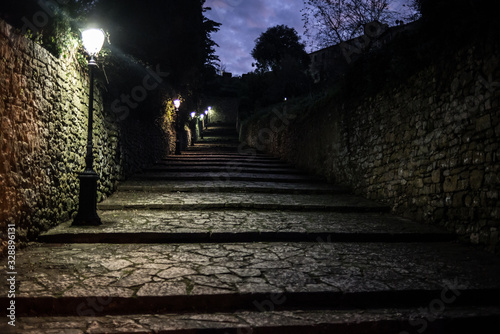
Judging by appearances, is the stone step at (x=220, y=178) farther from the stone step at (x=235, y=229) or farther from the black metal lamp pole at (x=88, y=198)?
the black metal lamp pole at (x=88, y=198)

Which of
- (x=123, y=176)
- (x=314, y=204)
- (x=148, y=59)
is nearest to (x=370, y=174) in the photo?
(x=314, y=204)

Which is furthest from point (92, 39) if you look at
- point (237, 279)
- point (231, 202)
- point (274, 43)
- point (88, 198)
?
point (274, 43)

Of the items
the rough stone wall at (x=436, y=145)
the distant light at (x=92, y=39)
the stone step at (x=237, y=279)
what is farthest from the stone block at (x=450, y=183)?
the distant light at (x=92, y=39)

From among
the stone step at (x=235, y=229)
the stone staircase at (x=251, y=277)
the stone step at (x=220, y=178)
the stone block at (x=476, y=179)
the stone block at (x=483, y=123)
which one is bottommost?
the stone staircase at (x=251, y=277)

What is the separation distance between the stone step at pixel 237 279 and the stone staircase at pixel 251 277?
1cm

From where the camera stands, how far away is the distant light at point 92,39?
4.79m

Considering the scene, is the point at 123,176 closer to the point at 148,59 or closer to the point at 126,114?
the point at 126,114

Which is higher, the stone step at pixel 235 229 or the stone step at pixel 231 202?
the stone step at pixel 231 202

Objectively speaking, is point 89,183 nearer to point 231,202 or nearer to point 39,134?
point 39,134

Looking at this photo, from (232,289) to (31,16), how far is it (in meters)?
4.25

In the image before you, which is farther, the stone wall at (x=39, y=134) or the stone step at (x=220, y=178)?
the stone step at (x=220, y=178)

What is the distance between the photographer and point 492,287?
3.04 m

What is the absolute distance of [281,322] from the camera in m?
2.58

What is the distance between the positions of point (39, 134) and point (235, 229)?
10.0 ft
